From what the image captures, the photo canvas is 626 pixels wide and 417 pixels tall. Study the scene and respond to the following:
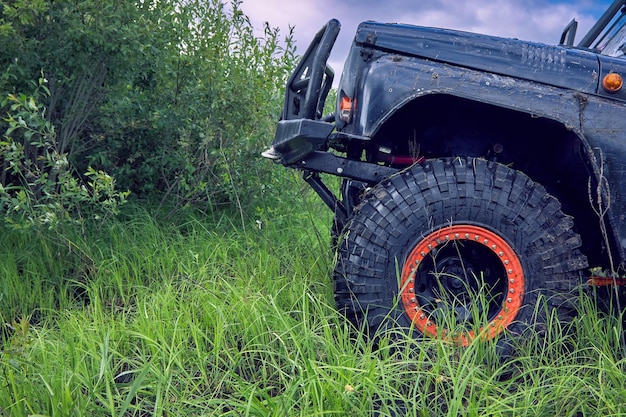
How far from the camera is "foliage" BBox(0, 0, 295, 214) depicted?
11.9 ft

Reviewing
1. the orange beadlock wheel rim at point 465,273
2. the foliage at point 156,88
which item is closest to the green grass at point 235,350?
the orange beadlock wheel rim at point 465,273

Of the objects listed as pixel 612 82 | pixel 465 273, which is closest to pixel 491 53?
pixel 612 82

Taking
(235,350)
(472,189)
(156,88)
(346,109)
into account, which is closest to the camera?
(235,350)

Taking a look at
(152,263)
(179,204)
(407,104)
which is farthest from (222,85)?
(407,104)

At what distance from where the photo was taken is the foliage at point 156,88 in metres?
3.63

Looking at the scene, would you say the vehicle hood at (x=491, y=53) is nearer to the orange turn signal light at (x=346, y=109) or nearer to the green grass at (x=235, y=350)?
the orange turn signal light at (x=346, y=109)

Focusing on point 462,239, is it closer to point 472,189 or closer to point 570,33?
point 472,189

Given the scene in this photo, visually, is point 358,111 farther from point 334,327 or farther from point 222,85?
point 222,85

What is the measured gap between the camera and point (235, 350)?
245 cm

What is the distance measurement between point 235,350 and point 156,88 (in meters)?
2.57

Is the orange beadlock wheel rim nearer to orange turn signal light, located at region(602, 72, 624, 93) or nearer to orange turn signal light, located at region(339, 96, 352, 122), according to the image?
orange turn signal light, located at region(339, 96, 352, 122)

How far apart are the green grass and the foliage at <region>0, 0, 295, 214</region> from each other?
26.7 inches

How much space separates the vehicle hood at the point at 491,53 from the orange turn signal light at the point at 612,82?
0.12ft

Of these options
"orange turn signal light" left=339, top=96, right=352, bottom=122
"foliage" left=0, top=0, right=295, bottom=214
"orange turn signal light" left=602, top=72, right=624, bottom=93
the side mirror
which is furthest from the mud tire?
the side mirror
